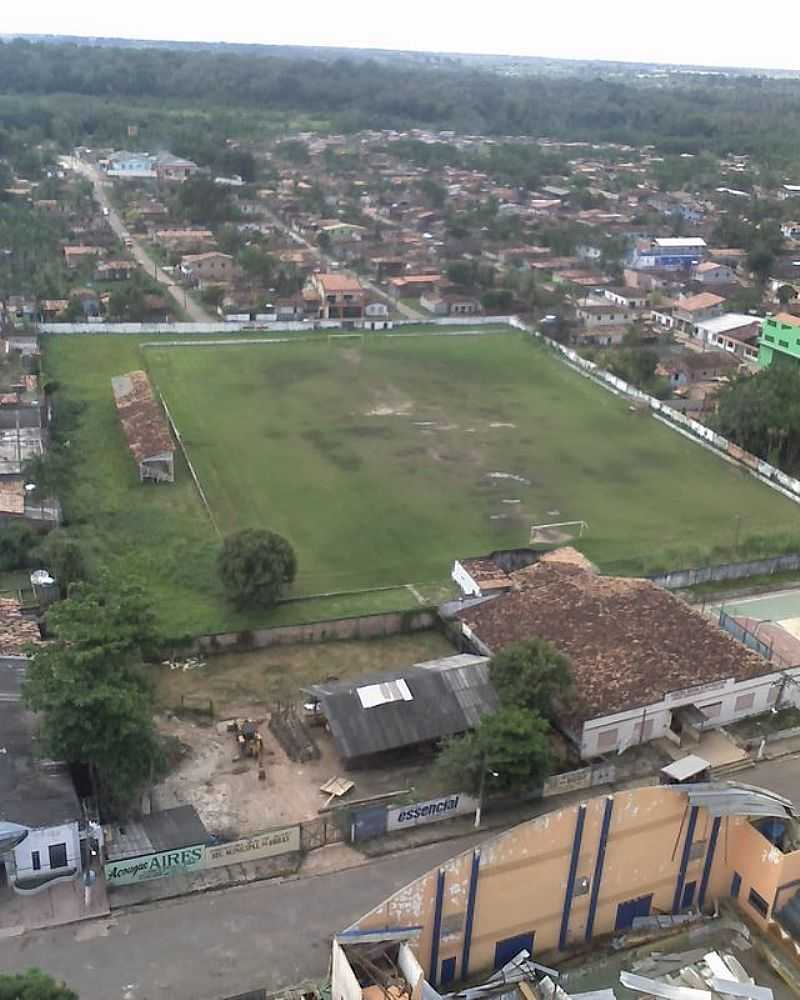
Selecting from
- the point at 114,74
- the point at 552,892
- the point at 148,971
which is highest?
the point at 114,74

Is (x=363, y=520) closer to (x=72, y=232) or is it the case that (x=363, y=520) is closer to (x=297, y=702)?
(x=297, y=702)

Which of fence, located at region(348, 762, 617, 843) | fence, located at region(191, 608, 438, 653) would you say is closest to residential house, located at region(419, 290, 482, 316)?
fence, located at region(191, 608, 438, 653)

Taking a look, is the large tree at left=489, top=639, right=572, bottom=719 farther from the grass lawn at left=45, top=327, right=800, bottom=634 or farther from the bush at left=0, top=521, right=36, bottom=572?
the bush at left=0, top=521, right=36, bottom=572

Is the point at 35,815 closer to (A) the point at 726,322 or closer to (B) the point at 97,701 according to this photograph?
(B) the point at 97,701

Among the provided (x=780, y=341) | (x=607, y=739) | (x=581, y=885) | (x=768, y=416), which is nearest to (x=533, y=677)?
(x=607, y=739)

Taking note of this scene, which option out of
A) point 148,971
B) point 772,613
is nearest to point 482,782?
point 148,971

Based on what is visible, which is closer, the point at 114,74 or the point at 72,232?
the point at 72,232
